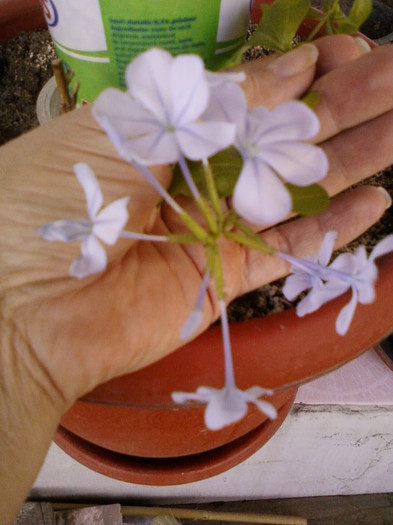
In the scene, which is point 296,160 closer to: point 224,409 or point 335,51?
point 224,409

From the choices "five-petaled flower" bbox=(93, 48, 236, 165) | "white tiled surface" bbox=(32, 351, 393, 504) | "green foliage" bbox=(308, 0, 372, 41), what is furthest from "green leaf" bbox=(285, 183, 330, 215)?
"white tiled surface" bbox=(32, 351, 393, 504)

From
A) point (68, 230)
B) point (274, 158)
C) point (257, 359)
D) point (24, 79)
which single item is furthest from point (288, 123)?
point (24, 79)

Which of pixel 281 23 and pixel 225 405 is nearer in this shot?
pixel 225 405

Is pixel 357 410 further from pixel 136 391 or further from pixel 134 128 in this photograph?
pixel 134 128

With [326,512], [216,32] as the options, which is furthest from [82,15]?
[326,512]

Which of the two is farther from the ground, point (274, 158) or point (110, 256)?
point (274, 158)

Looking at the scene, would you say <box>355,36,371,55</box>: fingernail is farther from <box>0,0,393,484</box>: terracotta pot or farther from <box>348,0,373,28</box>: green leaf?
A: <box>0,0,393,484</box>: terracotta pot
